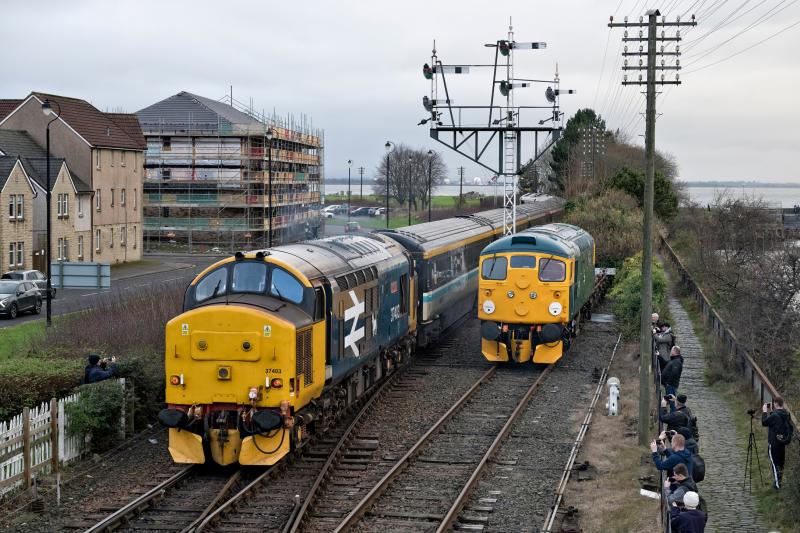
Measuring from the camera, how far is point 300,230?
76688 mm

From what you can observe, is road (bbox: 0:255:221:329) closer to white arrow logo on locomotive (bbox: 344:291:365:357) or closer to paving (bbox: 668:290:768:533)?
white arrow logo on locomotive (bbox: 344:291:365:357)

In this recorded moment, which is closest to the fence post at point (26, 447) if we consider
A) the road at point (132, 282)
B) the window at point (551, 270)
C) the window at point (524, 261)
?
the window at point (524, 261)

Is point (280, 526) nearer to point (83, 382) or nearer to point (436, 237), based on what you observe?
point (83, 382)

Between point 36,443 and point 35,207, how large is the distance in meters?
37.5

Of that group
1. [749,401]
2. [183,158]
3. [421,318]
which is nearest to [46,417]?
[421,318]

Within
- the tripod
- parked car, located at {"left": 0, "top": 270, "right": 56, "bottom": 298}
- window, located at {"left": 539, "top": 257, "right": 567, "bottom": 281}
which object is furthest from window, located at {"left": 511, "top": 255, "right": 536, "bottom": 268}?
parked car, located at {"left": 0, "top": 270, "right": 56, "bottom": 298}

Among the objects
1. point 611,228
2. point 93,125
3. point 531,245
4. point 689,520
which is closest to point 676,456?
point 689,520

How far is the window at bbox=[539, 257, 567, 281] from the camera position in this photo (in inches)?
1021

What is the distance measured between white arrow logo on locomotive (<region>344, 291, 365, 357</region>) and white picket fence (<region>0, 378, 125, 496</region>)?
478cm

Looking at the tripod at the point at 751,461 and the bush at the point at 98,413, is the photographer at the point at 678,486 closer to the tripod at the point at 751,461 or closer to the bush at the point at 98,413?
the tripod at the point at 751,461

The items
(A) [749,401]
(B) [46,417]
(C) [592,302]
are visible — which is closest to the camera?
(B) [46,417]

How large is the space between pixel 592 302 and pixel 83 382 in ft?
78.0

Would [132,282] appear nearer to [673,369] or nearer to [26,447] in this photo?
[673,369]

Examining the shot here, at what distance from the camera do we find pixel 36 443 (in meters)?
15.4
